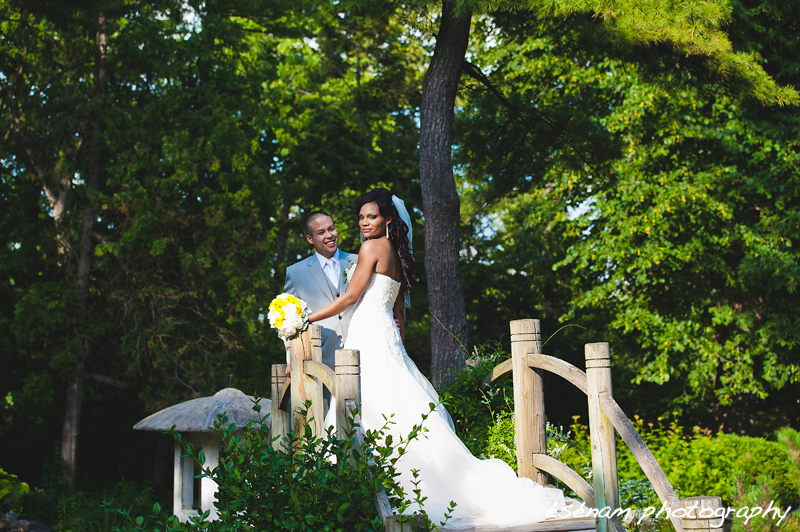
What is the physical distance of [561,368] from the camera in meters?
3.60

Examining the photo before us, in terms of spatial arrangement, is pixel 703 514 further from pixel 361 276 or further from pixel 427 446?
pixel 361 276

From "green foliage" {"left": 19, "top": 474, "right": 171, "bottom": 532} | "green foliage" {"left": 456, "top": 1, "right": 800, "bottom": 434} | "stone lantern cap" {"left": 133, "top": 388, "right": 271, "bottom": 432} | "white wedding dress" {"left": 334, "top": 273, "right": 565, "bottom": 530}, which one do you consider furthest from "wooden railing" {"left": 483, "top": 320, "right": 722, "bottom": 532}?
"green foliage" {"left": 19, "top": 474, "right": 171, "bottom": 532}

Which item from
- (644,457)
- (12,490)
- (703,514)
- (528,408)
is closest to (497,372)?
(528,408)

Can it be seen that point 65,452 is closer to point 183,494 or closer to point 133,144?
point 133,144

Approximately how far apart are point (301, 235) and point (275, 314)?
14.0 metres

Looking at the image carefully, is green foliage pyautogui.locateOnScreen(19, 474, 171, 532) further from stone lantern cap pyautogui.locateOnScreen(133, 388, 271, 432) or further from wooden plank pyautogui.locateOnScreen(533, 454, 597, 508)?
wooden plank pyautogui.locateOnScreen(533, 454, 597, 508)

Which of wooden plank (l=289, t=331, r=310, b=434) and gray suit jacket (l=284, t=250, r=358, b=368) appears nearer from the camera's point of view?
wooden plank (l=289, t=331, r=310, b=434)

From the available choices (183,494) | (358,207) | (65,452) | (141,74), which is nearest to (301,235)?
(141,74)

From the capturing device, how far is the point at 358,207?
457cm

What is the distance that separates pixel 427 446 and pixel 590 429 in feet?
3.13

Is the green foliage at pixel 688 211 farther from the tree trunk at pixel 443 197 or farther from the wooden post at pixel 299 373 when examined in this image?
the wooden post at pixel 299 373

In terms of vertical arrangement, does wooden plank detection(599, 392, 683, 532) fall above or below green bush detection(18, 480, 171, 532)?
above

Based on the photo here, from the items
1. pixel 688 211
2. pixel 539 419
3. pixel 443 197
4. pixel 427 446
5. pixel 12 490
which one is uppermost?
pixel 688 211

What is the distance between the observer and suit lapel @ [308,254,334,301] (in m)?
5.50
